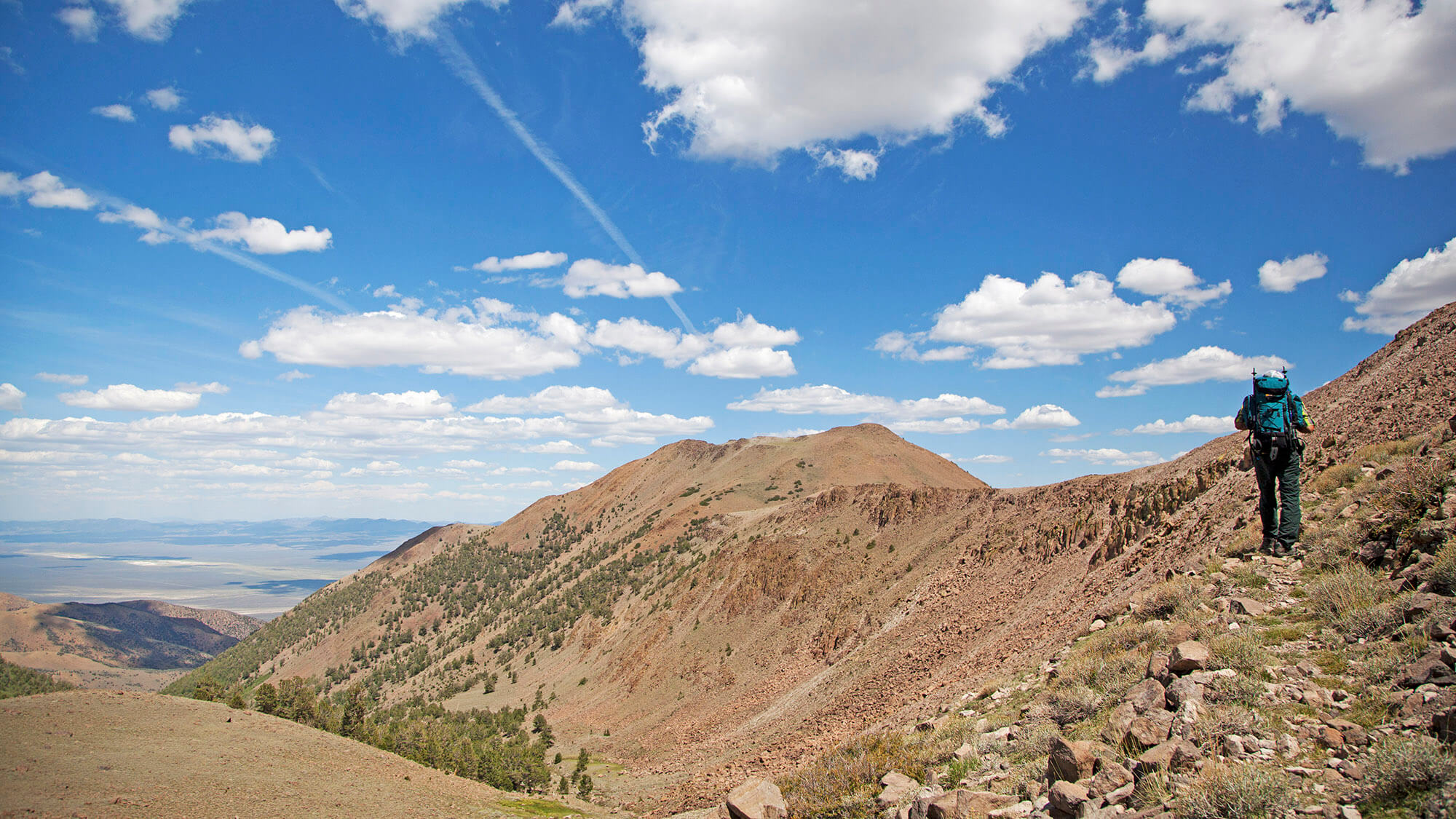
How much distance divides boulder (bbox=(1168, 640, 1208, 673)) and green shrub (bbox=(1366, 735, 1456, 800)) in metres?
2.63

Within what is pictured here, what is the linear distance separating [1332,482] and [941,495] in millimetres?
23746

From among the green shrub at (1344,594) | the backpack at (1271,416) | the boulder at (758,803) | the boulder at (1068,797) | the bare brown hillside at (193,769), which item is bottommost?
the bare brown hillside at (193,769)

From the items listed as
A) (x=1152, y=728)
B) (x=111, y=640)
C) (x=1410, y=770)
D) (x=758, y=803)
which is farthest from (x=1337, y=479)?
(x=111, y=640)

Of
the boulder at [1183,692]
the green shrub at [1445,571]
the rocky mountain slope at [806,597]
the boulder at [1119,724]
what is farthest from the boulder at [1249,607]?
the rocky mountain slope at [806,597]

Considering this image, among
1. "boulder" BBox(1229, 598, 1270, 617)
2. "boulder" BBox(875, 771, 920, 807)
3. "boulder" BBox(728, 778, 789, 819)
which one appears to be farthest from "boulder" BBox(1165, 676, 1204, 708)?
"boulder" BBox(728, 778, 789, 819)

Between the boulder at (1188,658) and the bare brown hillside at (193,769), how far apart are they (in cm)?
1736

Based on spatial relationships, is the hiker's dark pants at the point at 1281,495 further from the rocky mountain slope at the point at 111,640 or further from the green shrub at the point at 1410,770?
the rocky mountain slope at the point at 111,640

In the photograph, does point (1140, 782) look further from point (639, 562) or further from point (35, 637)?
point (35, 637)

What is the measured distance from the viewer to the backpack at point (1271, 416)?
10.2 meters

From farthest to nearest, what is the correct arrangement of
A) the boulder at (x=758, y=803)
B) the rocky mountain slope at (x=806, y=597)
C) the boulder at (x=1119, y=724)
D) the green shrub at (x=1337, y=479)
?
1. the rocky mountain slope at (x=806, y=597)
2. the green shrub at (x=1337, y=479)
3. the boulder at (x=758, y=803)
4. the boulder at (x=1119, y=724)

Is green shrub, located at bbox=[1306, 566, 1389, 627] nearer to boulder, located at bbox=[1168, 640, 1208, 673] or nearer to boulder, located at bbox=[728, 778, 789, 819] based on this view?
boulder, located at bbox=[1168, 640, 1208, 673]

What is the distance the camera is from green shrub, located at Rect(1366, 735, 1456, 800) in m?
4.07

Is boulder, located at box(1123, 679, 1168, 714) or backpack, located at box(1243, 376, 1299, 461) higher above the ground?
backpack, located at box(1243, 376, 1299, 461)

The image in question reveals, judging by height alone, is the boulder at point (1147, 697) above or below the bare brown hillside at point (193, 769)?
above
